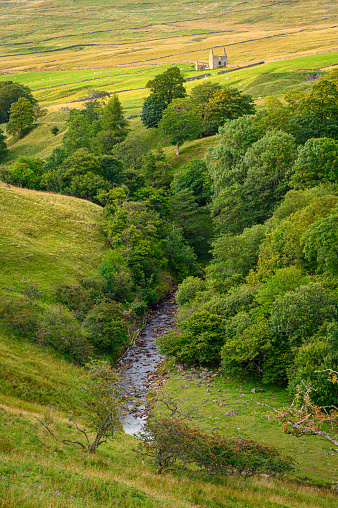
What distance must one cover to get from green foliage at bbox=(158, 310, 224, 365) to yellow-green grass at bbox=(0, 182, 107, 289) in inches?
648

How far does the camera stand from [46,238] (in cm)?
6812

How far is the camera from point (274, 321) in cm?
4475

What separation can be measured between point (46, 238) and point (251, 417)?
138 ft

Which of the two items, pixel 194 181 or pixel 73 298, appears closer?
pixel 73 298

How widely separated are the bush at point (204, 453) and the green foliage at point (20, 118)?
130979 mm

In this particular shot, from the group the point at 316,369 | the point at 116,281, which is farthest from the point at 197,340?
the point at 116,281

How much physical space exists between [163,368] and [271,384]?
486 inches

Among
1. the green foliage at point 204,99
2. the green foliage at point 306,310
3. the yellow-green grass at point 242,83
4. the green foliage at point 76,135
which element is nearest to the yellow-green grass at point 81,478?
the green foliage at point 306,310

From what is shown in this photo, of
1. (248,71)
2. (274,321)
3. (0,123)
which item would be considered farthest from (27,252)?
(248,71)

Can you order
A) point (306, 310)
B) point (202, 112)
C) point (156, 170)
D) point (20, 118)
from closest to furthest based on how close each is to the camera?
point (306, 310)
point (156, 170)
point (202, 112)
point (20, 118)

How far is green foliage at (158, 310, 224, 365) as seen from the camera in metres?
49.2

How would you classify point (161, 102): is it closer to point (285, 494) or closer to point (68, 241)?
point (68, 241)

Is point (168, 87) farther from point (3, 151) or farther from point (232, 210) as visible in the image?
point (232, 210)

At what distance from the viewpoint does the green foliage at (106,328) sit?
51.3 metres
